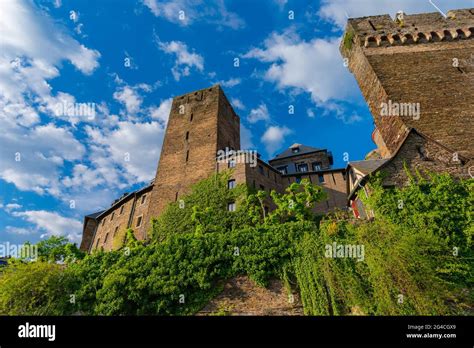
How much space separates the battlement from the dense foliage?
1336 centimetres

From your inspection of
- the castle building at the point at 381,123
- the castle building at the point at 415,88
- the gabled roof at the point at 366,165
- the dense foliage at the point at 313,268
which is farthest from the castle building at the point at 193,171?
the castle building at the point at 415,88

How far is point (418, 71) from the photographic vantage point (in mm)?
20047

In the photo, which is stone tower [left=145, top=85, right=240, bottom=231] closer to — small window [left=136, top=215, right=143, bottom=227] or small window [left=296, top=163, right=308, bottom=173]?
small window [left=136, top=215, right=143, bottom=227]

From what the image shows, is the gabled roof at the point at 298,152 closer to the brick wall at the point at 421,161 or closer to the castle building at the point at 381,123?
the castle building at the point at 381,123

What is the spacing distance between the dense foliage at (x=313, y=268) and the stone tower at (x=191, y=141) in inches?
423

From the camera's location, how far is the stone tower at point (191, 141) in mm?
→ 25734

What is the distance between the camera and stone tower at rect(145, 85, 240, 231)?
84.4ft

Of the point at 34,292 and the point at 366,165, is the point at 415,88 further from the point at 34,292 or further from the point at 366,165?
the point at 34,292

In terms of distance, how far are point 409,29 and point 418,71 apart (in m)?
4.82

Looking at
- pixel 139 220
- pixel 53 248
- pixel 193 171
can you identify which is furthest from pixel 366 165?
pixel 53 248

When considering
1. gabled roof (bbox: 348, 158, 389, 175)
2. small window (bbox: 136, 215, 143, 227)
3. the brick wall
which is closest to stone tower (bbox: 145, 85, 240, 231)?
small window (bbox: 136, 215, 143, 227)
